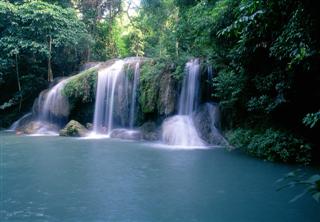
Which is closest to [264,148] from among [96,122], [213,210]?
[213,210]

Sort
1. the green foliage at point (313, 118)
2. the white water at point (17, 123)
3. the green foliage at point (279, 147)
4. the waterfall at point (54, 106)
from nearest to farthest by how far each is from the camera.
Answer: the green foliage at point (313, 118)
the green foliage at point (279, 147)
the waterfall at point (54, 106)
the white water at point (17, 123)

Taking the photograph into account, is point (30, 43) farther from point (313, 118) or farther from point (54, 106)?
point (313, 118)

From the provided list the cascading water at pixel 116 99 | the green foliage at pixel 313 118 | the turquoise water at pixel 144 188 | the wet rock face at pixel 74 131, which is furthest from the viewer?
the cascading water at pixel 116 99

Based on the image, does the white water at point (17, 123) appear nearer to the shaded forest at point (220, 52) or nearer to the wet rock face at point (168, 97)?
the shaded forest at point (220, 52)

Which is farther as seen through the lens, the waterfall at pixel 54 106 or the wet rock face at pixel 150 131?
the waterfall at pixel 54 106

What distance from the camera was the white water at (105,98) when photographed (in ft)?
47.5

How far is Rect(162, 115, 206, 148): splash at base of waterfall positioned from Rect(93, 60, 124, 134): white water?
3.50 m

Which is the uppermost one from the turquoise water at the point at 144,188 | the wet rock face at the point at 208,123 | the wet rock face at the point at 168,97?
the wet rock face at the point at 168,97

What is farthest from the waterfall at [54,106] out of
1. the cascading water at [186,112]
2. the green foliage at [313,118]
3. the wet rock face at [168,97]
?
the green foliage at [313,118]

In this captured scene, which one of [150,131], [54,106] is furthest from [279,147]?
[54,106]

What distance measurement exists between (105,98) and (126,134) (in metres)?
2.79

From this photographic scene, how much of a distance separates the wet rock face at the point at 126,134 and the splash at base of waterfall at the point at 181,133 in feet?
3.63

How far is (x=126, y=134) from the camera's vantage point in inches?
500

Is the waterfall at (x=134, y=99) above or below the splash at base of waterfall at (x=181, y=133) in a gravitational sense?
above
